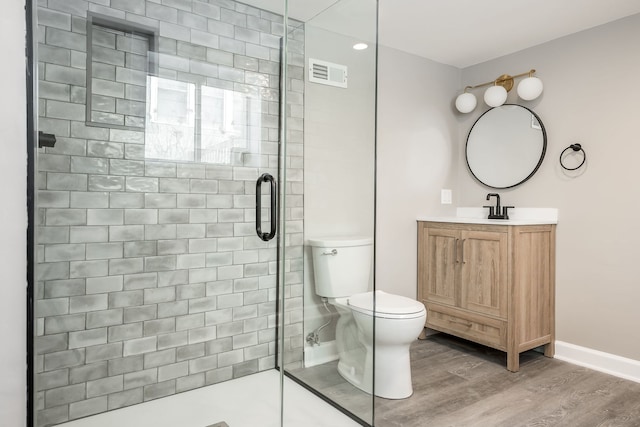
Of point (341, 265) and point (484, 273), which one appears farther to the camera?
point (484, 273)

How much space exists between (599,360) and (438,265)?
116cm

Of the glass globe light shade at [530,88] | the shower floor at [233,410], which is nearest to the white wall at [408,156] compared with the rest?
the glass globe light shade at [530,88]

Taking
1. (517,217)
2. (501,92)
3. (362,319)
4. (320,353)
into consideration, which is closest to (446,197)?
(517,217)

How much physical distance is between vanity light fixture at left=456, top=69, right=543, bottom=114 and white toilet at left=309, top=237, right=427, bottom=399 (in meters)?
1.84

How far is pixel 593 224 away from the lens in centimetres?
261

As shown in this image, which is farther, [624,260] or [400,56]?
[400,56]

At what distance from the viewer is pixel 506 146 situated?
10.2 ft

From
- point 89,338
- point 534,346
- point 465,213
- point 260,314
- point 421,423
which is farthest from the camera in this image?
point 465,213

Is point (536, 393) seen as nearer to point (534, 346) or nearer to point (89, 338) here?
point (534, 346)

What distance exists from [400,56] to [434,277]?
1.78m

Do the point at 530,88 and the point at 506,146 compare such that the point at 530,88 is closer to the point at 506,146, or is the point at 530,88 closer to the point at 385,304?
the point at 506,146

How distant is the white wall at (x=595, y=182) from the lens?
2.45m

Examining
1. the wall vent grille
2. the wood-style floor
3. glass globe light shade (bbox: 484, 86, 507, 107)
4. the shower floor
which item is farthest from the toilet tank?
glass globe light shade (bbox: 484, 86, 507, 107)

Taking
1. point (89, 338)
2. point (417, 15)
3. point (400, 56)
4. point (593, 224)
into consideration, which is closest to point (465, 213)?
point (593, 224)
